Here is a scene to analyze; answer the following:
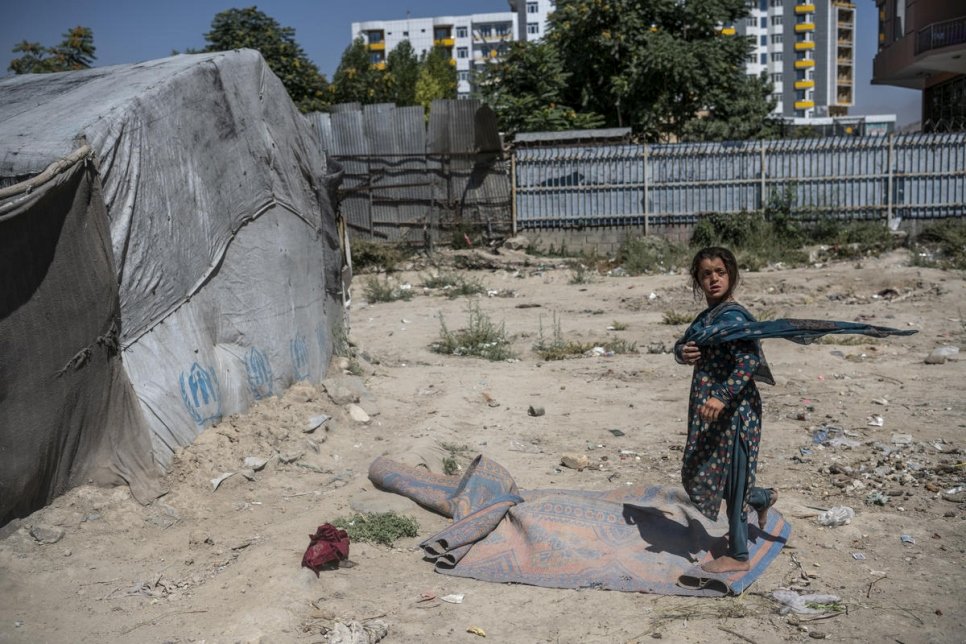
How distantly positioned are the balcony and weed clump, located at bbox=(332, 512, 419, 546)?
58.9 ft

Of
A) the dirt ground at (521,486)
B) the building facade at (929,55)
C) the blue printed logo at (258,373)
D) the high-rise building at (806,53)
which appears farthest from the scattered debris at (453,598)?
the high-rise building at (806,53)

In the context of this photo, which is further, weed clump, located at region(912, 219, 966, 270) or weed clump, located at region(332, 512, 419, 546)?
weed clump, located at region(912, 219, 966, 270)

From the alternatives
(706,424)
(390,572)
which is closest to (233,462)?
(390,572)

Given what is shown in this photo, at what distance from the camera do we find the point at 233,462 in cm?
446

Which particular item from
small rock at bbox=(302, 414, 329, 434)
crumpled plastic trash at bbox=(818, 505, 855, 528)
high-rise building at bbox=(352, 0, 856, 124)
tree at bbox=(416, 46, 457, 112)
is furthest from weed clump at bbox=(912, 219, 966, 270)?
high-rise building at bbox=(352, 0, 856, 124)

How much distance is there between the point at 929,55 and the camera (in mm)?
17906

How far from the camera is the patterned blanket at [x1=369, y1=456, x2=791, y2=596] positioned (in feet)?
11.1

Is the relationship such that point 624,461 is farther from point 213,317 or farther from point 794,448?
point 213,317

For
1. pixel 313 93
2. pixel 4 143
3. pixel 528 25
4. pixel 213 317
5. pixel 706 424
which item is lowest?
pixel 706 424

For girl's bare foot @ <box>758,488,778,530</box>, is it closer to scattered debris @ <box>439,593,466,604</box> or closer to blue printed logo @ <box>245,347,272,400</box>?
scattered debris @ <box>439,593,466,604</box>

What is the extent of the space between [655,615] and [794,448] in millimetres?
2295

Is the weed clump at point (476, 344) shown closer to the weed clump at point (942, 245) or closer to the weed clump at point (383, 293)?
the weed clump at point (383, 293)

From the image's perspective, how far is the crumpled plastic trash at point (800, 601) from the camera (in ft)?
10.1

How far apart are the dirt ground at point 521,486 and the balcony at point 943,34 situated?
39.9ft
